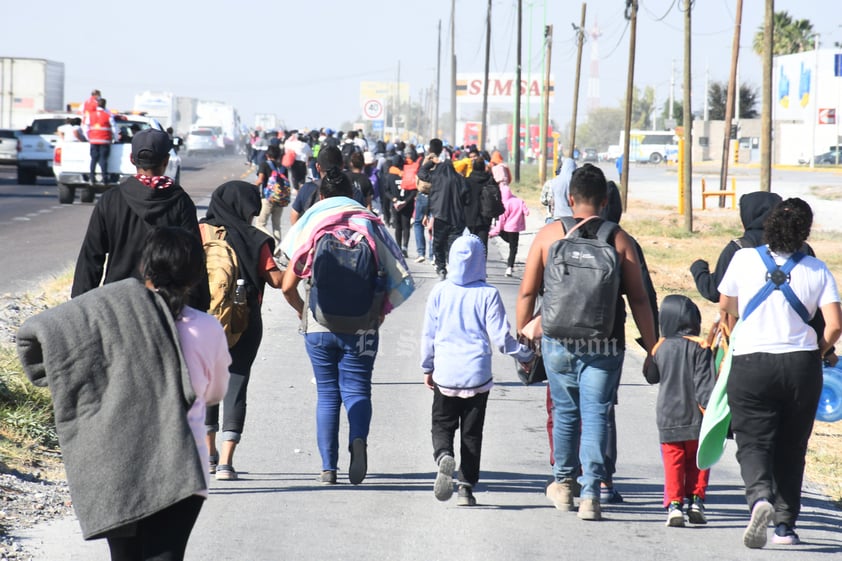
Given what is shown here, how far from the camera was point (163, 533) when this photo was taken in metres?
3.84

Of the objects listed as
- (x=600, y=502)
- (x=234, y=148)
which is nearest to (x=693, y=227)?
(x=600, y=502)

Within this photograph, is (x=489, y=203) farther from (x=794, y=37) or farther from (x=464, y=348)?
(x=794, y=37)

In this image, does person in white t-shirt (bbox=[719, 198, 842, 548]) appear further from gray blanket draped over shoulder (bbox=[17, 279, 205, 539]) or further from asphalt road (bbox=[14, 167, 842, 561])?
gray blanket draped over shoulder (bbox=[17, 279, 205, 539])

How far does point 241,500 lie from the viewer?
6.65m

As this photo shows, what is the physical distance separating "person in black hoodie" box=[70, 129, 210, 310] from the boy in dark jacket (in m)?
2.39

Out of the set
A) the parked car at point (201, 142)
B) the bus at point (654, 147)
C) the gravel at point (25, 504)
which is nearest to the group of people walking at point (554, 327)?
the gravel at point (25, 504)

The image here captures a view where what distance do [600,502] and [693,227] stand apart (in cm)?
2585

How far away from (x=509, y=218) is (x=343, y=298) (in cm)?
1176

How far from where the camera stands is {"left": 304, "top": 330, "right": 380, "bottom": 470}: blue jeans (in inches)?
272

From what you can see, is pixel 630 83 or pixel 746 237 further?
pixel 630 83

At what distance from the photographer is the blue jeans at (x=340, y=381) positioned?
6.91 m

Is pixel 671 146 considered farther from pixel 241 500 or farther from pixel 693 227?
pixel 241 500

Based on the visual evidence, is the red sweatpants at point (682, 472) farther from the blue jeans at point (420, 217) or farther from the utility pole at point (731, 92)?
the utility pole at point (731, 92)

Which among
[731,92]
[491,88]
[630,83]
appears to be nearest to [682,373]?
[630,83]
